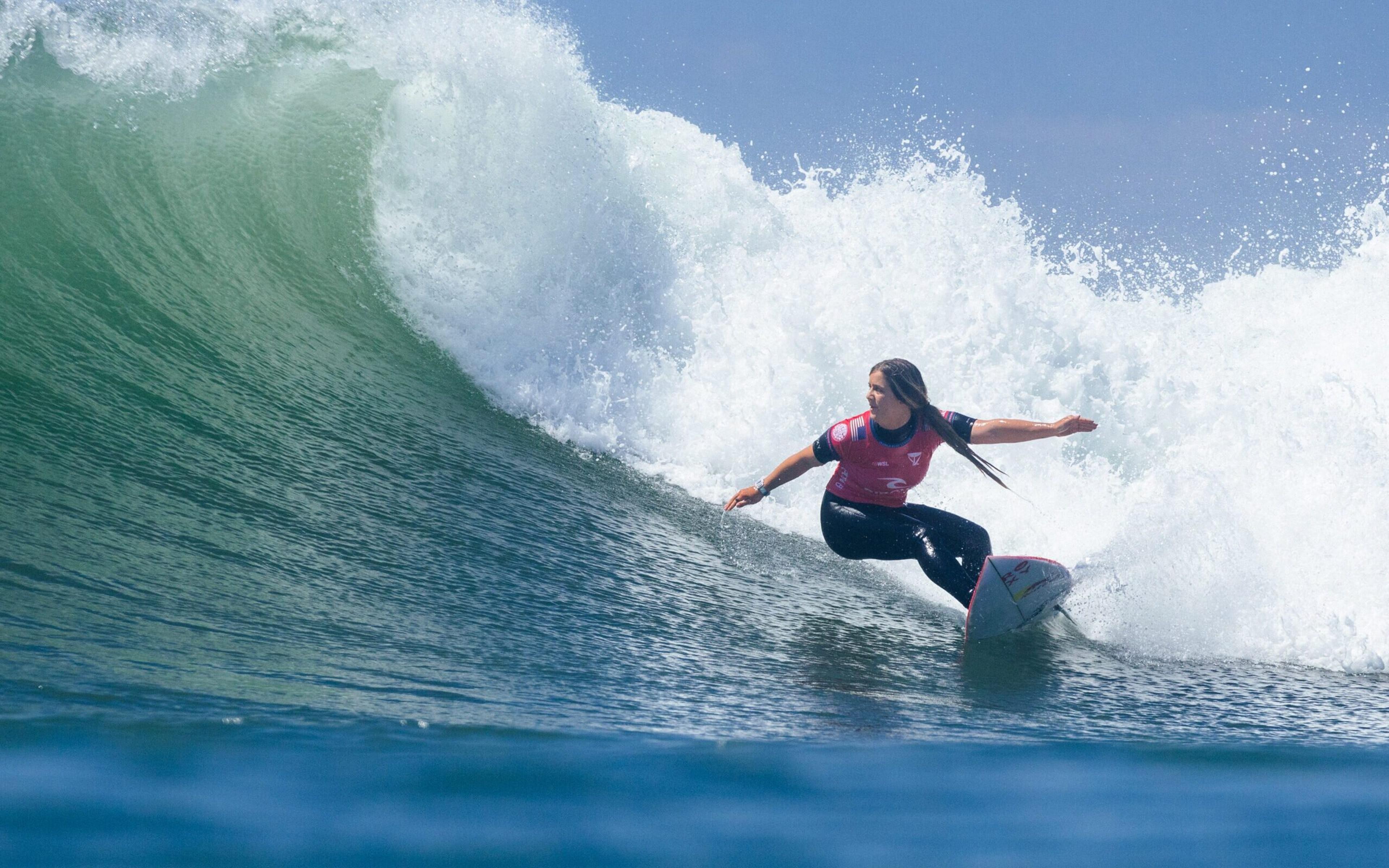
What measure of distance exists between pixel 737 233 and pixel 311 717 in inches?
357

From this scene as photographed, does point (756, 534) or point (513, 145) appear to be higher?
point (513, 145)

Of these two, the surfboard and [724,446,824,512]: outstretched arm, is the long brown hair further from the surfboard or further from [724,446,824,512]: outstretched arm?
[724,446,824,512]: outstretched arm

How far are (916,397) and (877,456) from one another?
0.33m

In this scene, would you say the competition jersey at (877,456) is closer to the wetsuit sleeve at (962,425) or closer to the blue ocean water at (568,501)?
the wetsuit sleeve at (962,425)

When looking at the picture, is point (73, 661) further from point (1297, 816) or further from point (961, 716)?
point (1297, 816)

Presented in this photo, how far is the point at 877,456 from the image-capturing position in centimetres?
505

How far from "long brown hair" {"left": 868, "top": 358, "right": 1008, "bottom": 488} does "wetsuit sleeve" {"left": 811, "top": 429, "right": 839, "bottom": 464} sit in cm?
38

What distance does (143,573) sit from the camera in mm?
3893

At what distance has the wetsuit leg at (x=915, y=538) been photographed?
4.86 m

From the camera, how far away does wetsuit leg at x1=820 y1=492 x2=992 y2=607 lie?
4.86 meters

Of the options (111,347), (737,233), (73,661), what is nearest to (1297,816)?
(73,661)

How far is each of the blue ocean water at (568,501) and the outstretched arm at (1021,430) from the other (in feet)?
2.62

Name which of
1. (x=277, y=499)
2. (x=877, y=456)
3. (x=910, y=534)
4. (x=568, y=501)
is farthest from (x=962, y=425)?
(x=277, y=499)

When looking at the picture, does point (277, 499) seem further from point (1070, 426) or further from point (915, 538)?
point (1070, 426)
